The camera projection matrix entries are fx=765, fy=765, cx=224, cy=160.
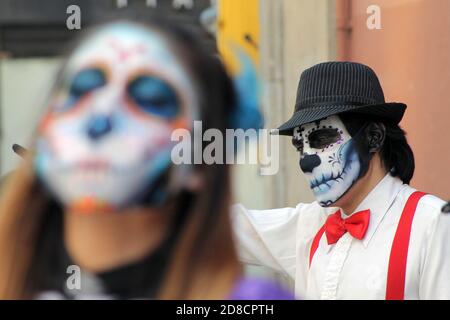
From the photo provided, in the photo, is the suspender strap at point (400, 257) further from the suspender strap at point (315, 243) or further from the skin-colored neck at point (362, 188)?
the suspender strap at point (315, 243)

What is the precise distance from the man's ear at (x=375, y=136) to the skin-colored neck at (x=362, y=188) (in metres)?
0.03

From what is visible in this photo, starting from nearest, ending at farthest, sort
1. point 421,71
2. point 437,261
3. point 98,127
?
point 98,127 < point 437,261 < point 421,71

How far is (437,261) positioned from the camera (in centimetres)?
199

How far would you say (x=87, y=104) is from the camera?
1206 mm

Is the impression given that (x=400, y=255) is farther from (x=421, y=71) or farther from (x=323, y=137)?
(x=421, y=71)

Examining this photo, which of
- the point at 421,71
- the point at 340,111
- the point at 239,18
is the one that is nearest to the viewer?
the point at 340,111

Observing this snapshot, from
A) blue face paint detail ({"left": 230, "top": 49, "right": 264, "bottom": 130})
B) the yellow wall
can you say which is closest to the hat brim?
the yellow wall

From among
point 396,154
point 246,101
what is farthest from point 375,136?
point 246,101

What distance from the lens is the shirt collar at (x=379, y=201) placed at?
7.13ft

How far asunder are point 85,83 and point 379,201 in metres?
1.22

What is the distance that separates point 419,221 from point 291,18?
252 centimetres

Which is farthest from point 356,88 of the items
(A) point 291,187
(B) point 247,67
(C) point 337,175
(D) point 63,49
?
(A) point 291,187

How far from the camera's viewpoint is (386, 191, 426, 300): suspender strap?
1993mm

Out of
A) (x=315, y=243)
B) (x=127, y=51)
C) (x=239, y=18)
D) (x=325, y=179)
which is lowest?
(x=315, y=243)
